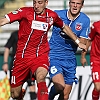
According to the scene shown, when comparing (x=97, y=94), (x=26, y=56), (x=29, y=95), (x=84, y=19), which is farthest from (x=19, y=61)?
(x=29, y=95)

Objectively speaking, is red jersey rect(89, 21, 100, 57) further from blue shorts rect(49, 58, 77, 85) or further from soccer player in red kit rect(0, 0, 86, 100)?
soccer player in red kit rect(0, 0, 86, 100)

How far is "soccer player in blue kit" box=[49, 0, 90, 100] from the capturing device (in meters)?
9.62

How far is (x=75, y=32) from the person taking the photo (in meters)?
9.73

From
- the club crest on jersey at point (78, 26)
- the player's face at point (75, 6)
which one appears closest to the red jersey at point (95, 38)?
the club crest on jersey at point (78, 26)

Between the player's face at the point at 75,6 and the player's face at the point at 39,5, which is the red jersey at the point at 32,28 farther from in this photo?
the player's face at the point at 75,6

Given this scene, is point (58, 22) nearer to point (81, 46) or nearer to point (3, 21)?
point (81, 46)

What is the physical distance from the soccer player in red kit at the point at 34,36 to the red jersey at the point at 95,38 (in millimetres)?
755

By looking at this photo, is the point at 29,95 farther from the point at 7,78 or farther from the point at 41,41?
the point at 41,41

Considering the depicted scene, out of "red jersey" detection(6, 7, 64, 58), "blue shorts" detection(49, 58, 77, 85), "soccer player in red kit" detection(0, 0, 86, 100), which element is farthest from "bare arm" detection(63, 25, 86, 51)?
"blue shorts" detection(49, 58, 77, 85)

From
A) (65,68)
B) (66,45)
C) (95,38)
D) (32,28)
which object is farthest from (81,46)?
(32,28)

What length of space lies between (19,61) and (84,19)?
4.90 ft

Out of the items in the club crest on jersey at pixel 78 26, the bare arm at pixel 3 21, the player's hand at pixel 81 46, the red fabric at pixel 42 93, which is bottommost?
the red fabric at pixel 42 93

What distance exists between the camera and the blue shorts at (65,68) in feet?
31.6

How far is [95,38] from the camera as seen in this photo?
398 inches
